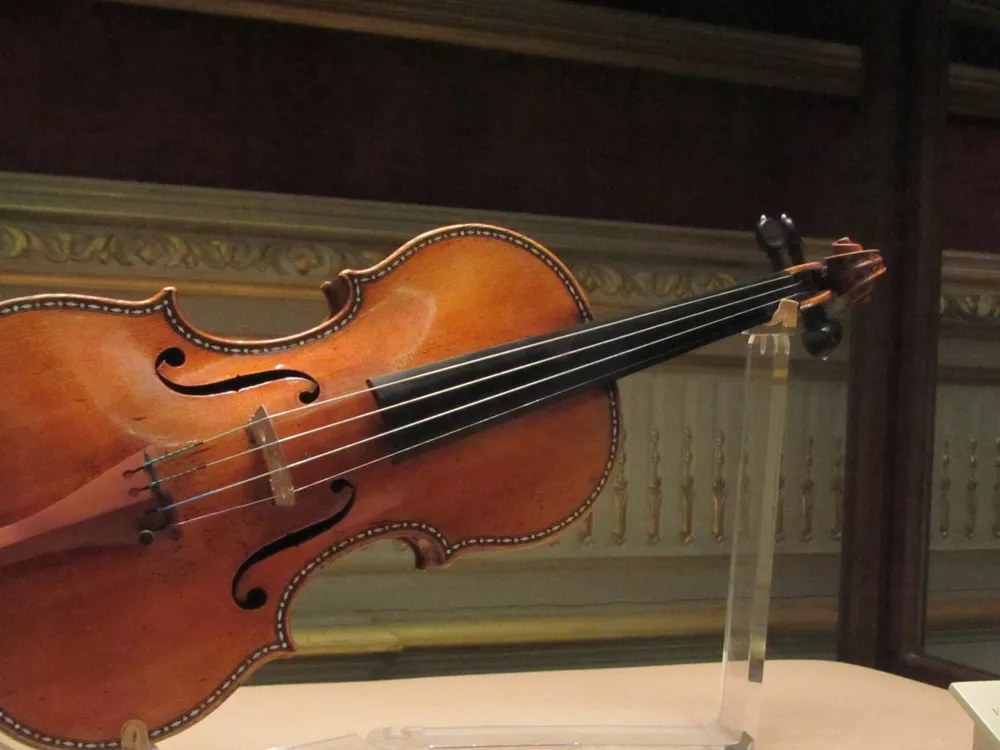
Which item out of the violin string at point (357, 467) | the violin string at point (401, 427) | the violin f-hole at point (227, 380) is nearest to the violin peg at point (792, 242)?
the violin string at point (401, 427)

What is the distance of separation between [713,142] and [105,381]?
3.67 ft

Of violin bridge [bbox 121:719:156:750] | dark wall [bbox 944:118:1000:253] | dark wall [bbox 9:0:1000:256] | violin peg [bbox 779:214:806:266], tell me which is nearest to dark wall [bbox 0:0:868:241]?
dark wall [bbox 9:0:1000:256]

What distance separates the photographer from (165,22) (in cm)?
120

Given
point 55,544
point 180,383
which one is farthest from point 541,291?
point 55,544

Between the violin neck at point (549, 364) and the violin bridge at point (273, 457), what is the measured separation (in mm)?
85

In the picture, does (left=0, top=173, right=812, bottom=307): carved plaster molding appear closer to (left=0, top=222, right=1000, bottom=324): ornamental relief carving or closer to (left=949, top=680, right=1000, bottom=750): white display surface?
(left=0, top=222, right=1000, bottom=324): ornamental relief carving

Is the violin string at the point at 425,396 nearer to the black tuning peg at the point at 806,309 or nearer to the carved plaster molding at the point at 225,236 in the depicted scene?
the black tuning peg at the point at 806,309

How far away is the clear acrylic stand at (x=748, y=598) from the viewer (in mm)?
848

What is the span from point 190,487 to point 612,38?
1042mm

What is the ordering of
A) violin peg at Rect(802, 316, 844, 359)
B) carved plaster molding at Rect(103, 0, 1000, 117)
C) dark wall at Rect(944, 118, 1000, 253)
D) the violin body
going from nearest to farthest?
1. the violin body
2. violin peg at Rect(802, 316, 844, 359)
3. carved plaster molding at Rect(103, 0, 1000, 117)
4. dark wall at Rect(944, 118, 1000, 253)

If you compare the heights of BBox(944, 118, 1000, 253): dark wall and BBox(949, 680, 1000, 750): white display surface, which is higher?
BBox(944, 118, 1000, 253): dark wall

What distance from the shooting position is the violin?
0.61 metres

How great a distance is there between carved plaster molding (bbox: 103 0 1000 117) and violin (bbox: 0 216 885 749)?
0.66m

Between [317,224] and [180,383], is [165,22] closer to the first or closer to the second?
[317,224]
